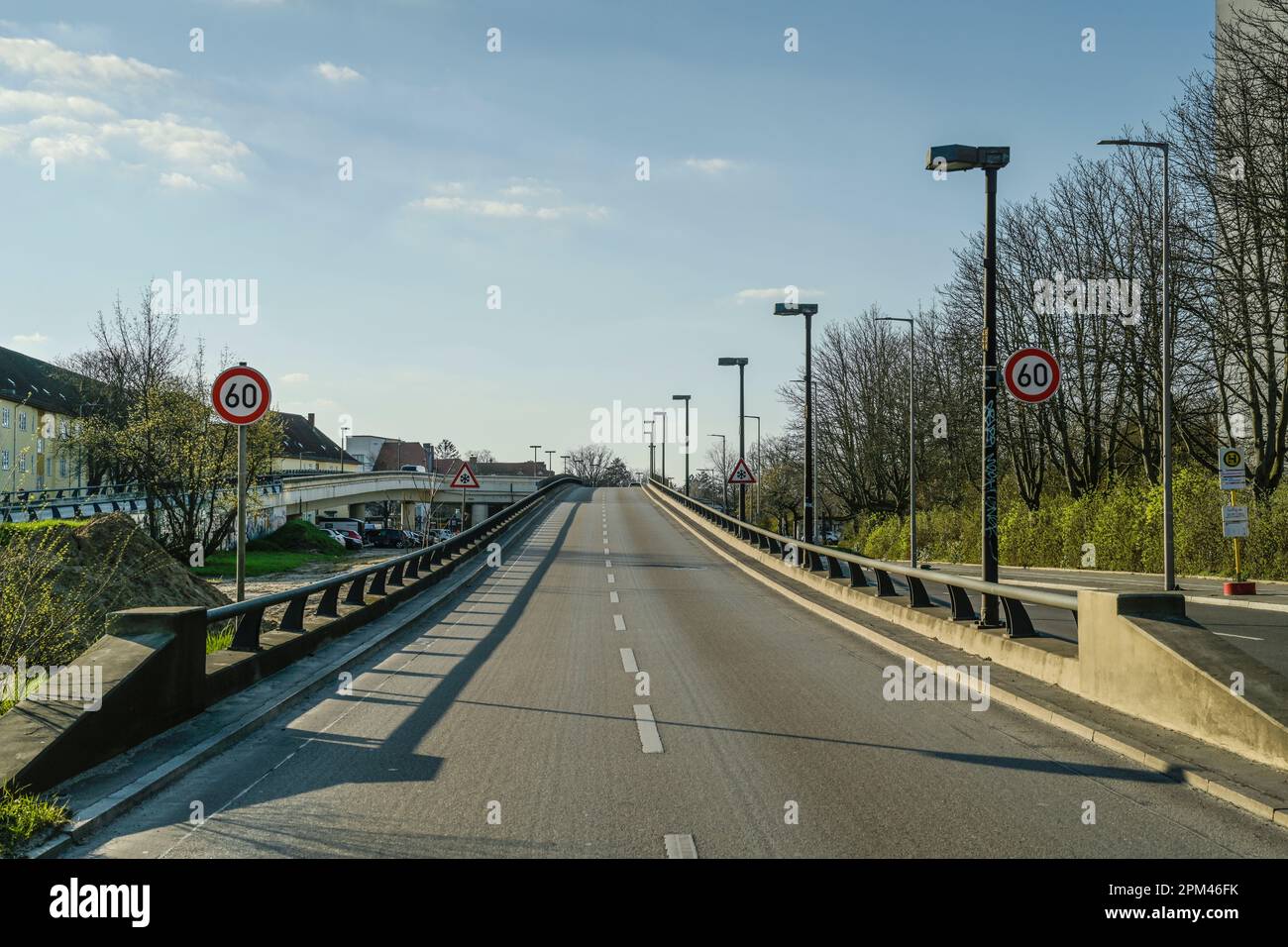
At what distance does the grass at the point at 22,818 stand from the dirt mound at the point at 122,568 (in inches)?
429

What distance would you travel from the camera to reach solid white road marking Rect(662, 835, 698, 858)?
538cm

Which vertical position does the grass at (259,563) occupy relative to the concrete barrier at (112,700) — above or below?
below

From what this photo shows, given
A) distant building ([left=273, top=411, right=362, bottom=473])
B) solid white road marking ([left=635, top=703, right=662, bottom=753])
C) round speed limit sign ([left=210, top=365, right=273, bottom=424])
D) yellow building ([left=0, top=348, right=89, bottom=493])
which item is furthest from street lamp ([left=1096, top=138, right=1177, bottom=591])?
distant building ([left=273, top=411, right=362, bottom=473])

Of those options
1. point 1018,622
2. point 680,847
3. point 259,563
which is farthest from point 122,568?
point 259,563

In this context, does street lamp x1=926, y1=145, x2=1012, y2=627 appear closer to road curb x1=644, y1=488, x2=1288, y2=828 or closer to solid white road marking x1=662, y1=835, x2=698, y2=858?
road curb x1=644, y1=488, x2=1288, y2=828

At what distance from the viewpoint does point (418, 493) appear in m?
86.5

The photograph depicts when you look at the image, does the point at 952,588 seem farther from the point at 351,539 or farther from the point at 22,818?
the point at 351,539

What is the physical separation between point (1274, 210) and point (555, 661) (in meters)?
23.6

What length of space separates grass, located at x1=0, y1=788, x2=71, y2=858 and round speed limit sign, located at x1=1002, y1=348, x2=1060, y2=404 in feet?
34.6

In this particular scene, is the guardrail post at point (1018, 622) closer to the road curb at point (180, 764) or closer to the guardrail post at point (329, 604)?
the road curb at point (180, 764)

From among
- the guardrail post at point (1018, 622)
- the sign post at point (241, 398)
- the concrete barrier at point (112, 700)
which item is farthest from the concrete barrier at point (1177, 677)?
the sign post at point (241, 398)

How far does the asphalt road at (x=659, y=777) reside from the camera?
18.5 feet
